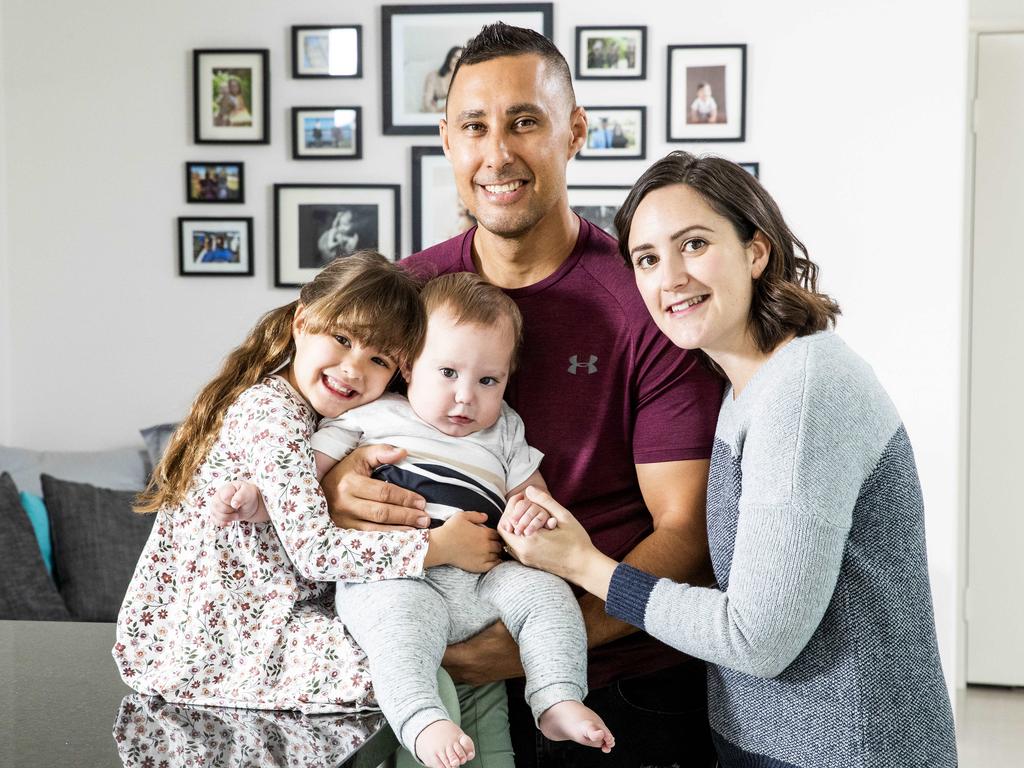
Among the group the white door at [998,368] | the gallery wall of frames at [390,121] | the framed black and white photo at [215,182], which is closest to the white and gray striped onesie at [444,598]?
the gallery wall of frames at [390,121]

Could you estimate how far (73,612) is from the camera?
324cm

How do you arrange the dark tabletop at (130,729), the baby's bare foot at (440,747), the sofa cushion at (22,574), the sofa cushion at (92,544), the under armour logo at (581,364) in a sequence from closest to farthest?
the dark tabletop at (130,729)
the baby's bare foot at (440,747)
the under armour logo at (581,364)
the sofa cushion at (22,574)
the sofa cushion at (92,544)

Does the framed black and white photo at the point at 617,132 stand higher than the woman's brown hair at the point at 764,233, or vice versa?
the framed black and white photo at the point at 617,132

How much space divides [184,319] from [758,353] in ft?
9.75

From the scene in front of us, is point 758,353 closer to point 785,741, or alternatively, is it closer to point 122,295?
point 785,741

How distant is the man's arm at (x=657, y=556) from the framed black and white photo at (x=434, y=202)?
2372 millimetres

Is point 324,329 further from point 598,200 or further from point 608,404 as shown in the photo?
point 598,200

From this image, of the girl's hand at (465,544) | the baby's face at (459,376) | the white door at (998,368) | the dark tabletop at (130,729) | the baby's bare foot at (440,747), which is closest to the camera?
the dark tabletop at (130,729)

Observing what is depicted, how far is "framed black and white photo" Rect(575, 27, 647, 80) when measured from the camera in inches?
148

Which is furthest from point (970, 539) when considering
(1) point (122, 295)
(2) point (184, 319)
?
(1) point (122, 295)

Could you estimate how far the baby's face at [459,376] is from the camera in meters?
1.57

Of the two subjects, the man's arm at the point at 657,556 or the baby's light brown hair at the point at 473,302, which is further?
the baby's light brown hair at the point at 473,302

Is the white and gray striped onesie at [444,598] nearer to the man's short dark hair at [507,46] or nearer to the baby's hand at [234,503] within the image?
the baby's hand at [234,503]

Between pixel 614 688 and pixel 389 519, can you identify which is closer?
pixel 389 519
